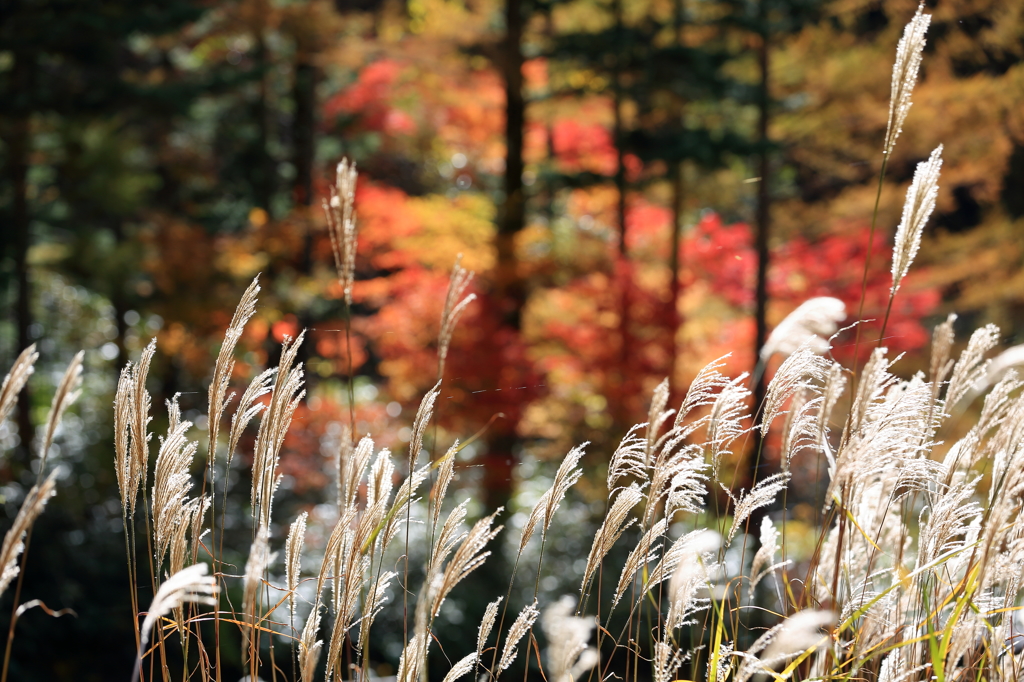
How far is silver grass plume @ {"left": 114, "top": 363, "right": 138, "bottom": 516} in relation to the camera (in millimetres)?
867

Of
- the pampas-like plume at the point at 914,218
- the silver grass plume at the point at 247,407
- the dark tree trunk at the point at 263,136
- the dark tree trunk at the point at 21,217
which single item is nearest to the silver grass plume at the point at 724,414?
the pampas-like plume at the point at 914,218

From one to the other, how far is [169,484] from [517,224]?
5678 millimetres

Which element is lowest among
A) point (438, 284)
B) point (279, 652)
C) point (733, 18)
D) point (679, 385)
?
point (279, 652)

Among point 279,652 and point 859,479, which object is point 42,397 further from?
point 859,479

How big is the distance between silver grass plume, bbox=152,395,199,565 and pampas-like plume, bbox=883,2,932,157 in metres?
0.99

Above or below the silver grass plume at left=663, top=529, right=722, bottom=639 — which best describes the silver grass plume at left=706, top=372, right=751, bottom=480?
above

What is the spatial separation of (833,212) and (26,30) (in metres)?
7.36

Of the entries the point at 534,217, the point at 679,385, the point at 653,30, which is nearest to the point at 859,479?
→ the point at 679,385

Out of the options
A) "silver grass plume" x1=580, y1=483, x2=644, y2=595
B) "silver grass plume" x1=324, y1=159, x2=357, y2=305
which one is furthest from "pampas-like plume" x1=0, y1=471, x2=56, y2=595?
"silver grass plume" x1=580, y1=483, x2=644, y2=595

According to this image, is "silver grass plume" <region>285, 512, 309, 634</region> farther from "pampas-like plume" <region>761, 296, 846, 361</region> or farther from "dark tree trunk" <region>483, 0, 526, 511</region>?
"dark tree trunk" <region>483, 0, 526, 511</region>

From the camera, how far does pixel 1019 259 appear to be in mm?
6777

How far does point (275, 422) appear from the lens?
948 millimetres

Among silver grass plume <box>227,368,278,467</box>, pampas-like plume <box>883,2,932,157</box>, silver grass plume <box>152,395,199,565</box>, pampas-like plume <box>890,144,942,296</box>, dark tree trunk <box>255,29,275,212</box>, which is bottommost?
silver grass plume <box>152,395,199,565</box>

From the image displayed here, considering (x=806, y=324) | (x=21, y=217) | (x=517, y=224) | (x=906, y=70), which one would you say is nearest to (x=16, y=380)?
(x=806, y=324)
